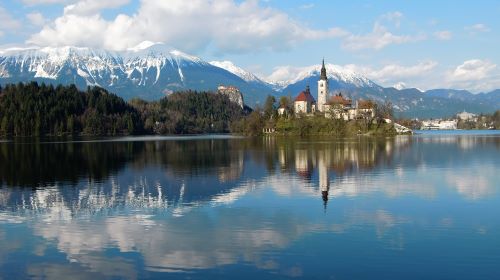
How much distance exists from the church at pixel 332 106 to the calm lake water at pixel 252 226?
115 meters

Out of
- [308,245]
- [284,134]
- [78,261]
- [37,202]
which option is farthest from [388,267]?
[284,134]

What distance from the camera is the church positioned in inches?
6102

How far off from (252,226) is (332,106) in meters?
140

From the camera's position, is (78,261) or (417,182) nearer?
(78,261)

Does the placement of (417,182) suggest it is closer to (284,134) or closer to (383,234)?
(383,234)

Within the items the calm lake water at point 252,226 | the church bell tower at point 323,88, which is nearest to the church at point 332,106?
the church bell tower at point 323,88

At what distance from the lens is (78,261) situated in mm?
17812

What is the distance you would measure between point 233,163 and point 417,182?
845 inches

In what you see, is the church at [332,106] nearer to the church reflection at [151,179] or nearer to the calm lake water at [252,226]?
the church reflection at [151,179]

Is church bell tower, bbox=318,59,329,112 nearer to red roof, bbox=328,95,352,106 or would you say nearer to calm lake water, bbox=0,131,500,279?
red roof, bbox=328,95,352,106

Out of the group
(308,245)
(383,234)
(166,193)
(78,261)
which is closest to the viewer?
(78,261)

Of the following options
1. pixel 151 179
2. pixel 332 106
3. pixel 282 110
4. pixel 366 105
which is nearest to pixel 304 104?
pixel 282 110

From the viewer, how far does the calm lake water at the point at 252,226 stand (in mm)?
16891

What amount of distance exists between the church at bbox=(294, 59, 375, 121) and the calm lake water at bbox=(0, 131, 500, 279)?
376 ft
